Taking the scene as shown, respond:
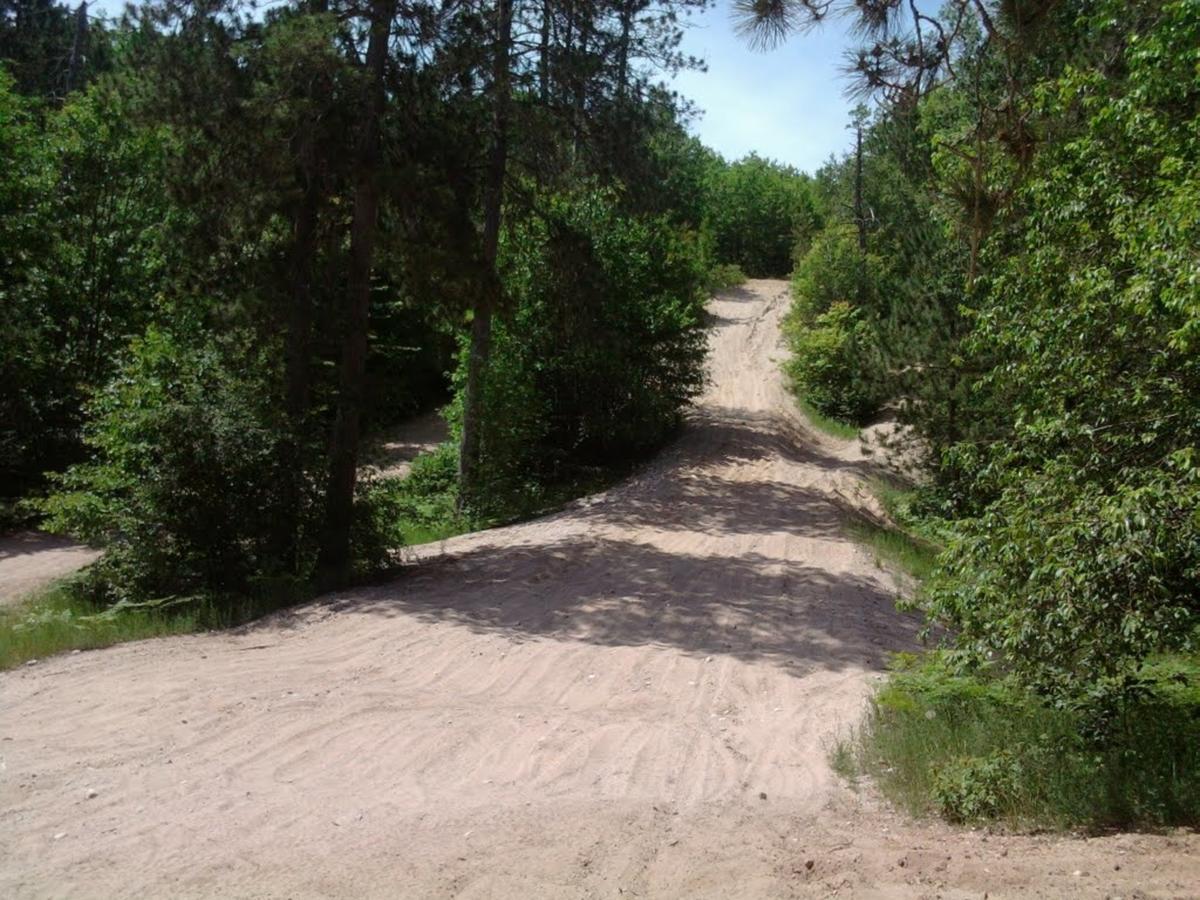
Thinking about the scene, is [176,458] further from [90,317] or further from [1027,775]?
[90,317]

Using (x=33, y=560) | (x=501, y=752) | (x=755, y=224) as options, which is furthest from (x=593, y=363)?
(x=755, y=224)

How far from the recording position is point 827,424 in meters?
29.5

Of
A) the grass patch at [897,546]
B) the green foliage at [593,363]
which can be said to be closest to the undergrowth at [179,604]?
the green foliage at [593,363]

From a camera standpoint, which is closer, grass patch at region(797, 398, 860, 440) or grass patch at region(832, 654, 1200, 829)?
grass patch at region(832, 654, 1200, 829)

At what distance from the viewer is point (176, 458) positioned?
12.5 meters

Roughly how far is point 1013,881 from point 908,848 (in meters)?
0.74

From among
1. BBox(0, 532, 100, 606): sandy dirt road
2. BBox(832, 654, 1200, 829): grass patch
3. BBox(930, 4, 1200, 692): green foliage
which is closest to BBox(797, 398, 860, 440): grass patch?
BBox(0, 532, 100, 606): sandy dirt road

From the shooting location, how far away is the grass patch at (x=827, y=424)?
93.8 ft

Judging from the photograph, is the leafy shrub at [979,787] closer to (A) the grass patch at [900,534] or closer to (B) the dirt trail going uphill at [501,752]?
(B) the dirt trail going uphill at [501,752]

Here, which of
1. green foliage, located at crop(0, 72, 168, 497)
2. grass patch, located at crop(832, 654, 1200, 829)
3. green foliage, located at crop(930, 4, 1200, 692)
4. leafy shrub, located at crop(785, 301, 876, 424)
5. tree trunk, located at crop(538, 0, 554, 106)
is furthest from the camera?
leafy shrub, located at crop(785, 301, 876, 424)

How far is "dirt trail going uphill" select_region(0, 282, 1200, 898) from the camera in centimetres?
537

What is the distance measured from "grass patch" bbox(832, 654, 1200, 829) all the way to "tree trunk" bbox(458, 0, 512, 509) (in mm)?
8738

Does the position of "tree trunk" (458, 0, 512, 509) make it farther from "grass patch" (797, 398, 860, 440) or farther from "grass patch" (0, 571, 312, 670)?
"grass patch" (797, 398, 860, 440)

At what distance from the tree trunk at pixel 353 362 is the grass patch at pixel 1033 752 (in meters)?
7.96
